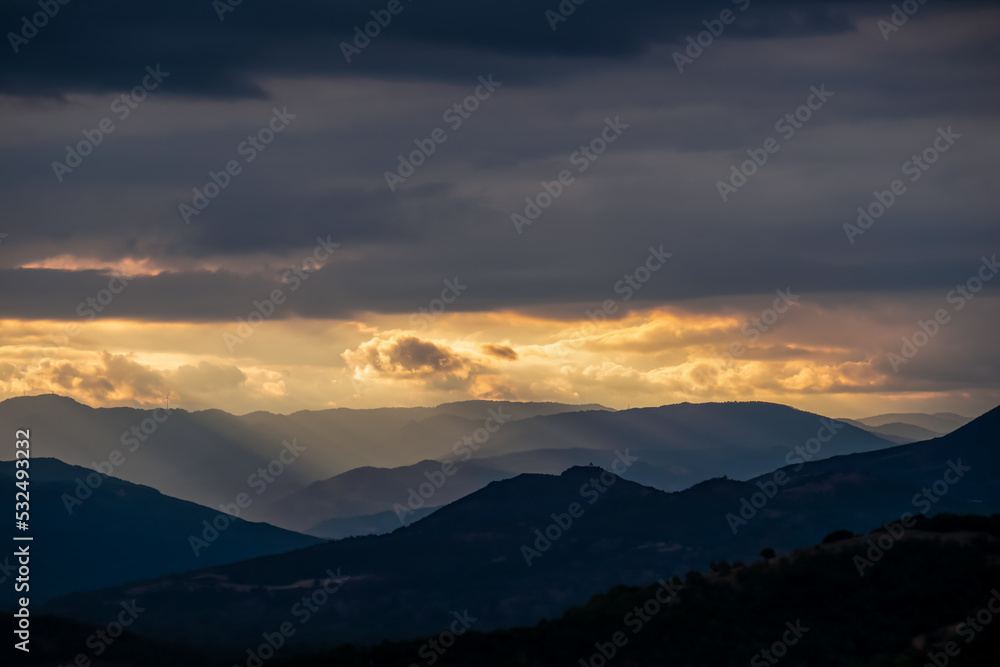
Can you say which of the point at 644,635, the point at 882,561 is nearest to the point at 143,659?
the point at 644,635

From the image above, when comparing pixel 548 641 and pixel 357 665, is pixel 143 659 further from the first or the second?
pixel 548 641
